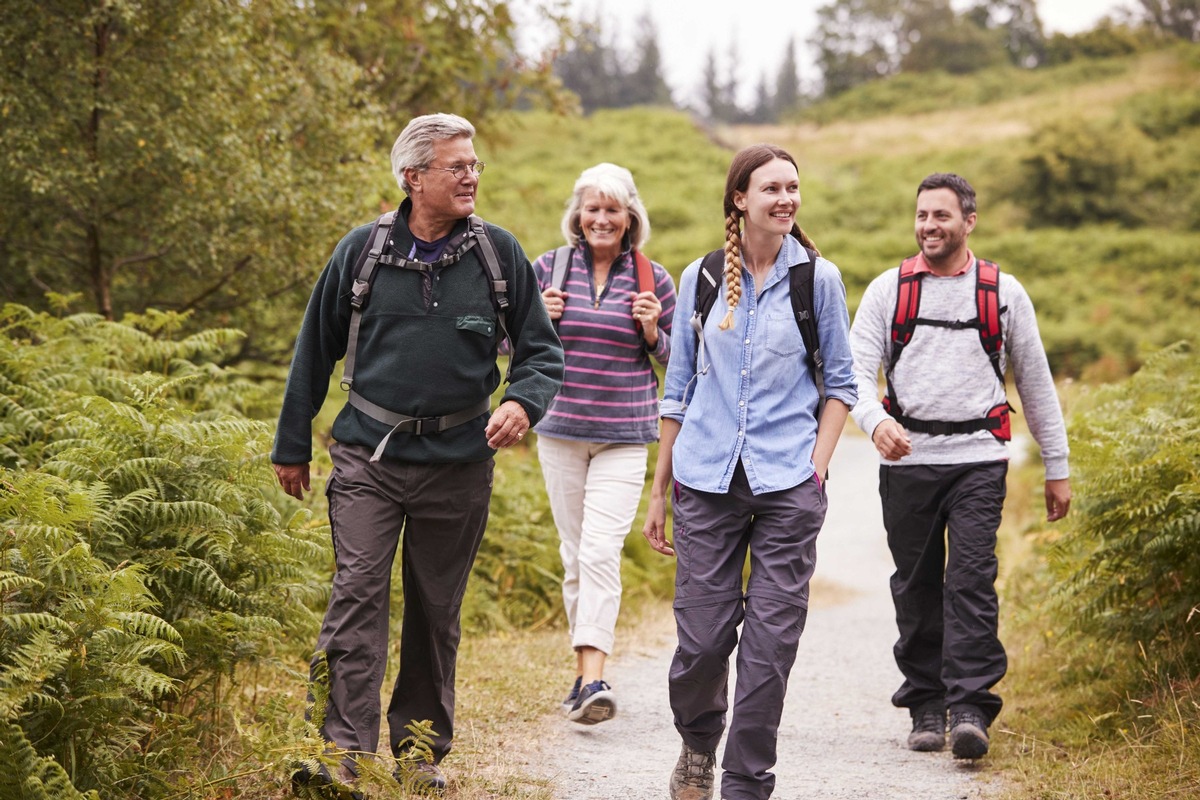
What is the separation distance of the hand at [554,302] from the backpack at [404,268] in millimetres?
1577

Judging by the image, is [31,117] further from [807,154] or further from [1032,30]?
[1032,30]

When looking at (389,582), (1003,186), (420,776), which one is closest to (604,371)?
(389,582)

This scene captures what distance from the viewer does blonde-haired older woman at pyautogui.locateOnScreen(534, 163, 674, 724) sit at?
19.5 feet

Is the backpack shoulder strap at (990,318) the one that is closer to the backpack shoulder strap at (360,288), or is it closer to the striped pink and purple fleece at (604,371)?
the striped pink and purple fleece at (604,371)

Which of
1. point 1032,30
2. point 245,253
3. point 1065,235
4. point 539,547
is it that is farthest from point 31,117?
point 1032,30

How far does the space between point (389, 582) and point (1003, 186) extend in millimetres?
33309

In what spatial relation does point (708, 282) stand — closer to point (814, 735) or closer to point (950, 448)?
point (950, 448)

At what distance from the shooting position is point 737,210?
4.51 m

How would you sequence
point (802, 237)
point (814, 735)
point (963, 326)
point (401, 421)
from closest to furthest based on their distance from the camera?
1. point (401, 421)
2. point (802, 237)
3. point (963, 326)
4. point (814, 735)

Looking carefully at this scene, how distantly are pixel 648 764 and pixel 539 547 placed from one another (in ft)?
11.2

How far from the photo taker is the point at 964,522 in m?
5.42

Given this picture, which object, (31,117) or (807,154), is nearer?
(31,117)

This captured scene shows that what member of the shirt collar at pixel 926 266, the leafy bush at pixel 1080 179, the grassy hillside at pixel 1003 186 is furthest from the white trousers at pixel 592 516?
the leafy bush at pixel 1080 179

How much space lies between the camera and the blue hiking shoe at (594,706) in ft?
18.2
